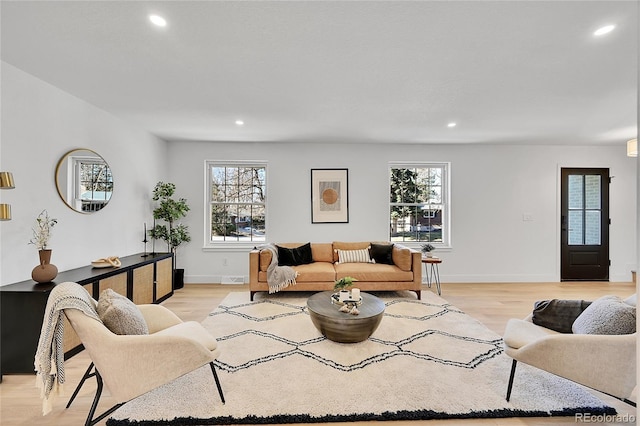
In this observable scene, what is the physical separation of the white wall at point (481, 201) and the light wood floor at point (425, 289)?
492mm

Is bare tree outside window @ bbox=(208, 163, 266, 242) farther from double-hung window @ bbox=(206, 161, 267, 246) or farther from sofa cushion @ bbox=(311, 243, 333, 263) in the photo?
sofa cushion @ bbox=(311, 243, 333, 263)

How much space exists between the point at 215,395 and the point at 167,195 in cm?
351

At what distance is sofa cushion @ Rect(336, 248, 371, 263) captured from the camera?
468 centimetres

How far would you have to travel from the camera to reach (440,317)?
3.54 m

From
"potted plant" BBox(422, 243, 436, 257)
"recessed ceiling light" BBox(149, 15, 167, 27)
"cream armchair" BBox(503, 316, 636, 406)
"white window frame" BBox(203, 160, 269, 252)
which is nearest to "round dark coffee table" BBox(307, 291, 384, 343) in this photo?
"cream armchair" BBox(503, 316, 636, 406)

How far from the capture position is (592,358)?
66.7 inches

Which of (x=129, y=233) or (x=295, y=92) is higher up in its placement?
(x=295, y=92)

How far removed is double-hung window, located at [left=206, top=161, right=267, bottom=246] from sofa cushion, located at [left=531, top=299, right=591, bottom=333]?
4.24 meters

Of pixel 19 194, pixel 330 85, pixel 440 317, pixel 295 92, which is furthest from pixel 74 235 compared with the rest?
pixel 440 317

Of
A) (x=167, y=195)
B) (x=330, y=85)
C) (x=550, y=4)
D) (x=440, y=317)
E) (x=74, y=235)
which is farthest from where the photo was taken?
(x=167, y=195)

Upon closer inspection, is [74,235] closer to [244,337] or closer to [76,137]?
[76,137]

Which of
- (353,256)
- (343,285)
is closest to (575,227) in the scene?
(353,256)

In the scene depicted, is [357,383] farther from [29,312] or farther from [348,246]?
[348,246]

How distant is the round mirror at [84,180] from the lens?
3.08 meters
